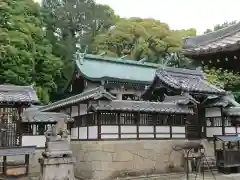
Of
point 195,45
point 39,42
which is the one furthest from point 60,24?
point 195,45

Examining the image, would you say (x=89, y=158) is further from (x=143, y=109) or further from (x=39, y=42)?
(x=39, y=42)

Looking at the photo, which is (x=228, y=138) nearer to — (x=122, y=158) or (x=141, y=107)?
(x=141, y=107)

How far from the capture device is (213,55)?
4.65 m

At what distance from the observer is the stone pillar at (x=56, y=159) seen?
46.0ft

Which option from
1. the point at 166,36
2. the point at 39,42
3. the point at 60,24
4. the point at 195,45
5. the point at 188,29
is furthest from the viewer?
the point at 188,29

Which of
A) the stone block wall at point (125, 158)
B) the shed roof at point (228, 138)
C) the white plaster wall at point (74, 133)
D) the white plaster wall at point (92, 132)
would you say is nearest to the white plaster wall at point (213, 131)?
the shed roof at point (228, 138)

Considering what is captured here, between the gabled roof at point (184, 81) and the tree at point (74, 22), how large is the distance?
20297mm

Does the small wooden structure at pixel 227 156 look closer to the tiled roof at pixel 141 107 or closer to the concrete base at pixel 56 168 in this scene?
the tiled roof at pixel 141 107

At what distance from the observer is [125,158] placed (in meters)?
16.2

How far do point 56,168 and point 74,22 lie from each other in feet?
99.9

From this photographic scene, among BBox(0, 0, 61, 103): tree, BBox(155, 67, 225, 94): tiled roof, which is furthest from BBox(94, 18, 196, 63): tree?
BBox(155, 67, 225, 94): tiled roof

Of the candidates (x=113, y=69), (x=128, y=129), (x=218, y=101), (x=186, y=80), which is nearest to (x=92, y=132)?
(x=128, y=129)

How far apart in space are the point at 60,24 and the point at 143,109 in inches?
1075

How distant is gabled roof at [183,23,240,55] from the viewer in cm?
443
